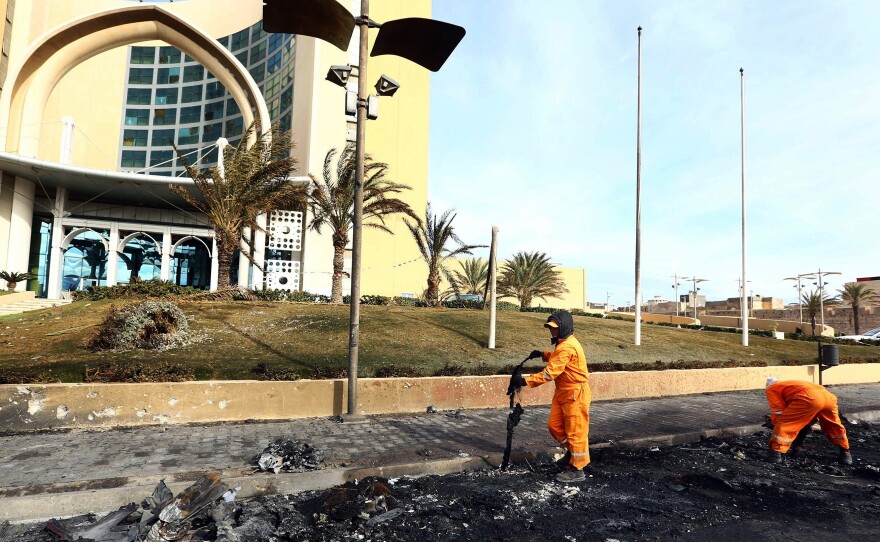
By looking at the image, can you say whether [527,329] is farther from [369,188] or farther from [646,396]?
[369,188]

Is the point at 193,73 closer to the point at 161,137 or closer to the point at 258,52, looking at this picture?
the point at 161,137

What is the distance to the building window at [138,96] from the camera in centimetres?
3556

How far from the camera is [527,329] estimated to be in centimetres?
1511

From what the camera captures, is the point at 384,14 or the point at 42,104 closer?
the point at 42,104

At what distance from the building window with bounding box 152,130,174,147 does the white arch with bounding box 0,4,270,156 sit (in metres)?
10.1

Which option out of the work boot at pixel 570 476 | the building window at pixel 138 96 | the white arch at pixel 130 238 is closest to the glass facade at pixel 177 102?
the building window at pixel 138 96

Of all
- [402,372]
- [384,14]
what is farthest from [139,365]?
[384,14]

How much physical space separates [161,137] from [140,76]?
5039 millimetres

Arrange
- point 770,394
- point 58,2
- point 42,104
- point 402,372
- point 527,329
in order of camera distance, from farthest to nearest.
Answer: point 58,2, point 42,104, point 527,329, point 402,372, point 770,394

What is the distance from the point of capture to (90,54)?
25109mm

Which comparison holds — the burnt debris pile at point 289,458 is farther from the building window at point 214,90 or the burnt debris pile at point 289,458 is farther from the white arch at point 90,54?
the building window at point 214,90

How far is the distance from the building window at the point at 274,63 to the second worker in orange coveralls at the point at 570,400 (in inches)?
1273

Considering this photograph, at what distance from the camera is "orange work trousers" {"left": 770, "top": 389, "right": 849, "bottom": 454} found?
18.8 ft

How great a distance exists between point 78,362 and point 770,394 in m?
10.3
